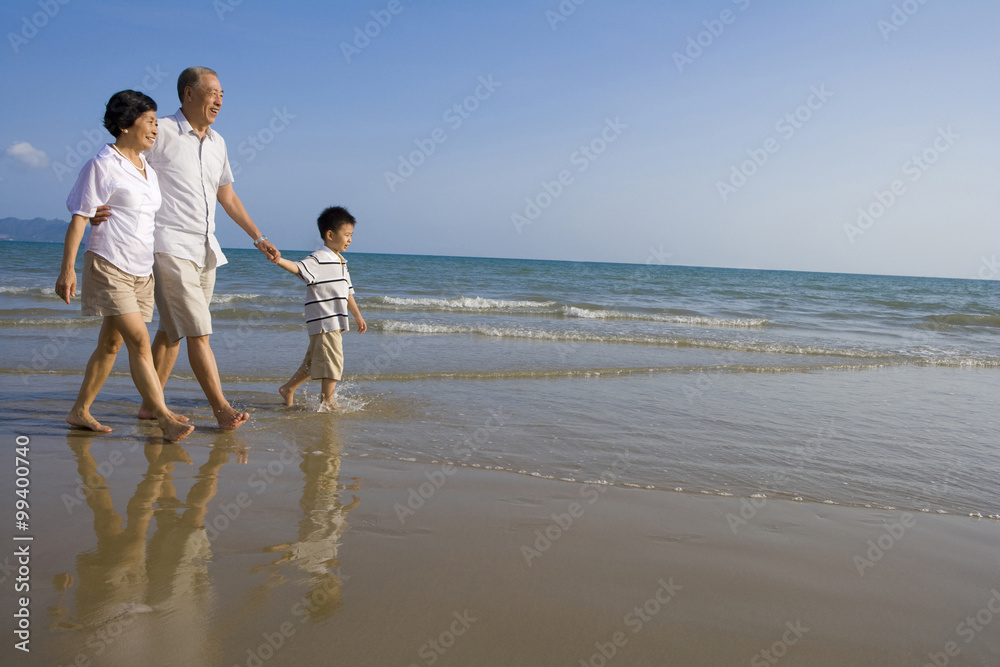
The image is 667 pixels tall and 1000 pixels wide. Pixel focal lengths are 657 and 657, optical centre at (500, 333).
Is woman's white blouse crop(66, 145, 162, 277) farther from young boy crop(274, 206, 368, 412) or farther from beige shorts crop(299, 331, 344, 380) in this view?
beige shorts crop(299, 331, 344, 380)

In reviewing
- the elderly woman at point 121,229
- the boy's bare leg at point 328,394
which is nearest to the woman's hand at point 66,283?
the elderly woman at point 121,229

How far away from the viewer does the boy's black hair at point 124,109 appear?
344 cm

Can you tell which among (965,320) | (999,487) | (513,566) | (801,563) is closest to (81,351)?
(513,566)

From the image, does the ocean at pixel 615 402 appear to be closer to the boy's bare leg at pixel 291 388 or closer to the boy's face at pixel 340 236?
the boy's bare leg at pixel 291 388

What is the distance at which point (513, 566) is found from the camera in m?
2.43

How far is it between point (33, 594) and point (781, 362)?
865cm

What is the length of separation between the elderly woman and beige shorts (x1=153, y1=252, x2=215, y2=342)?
3.0 inches

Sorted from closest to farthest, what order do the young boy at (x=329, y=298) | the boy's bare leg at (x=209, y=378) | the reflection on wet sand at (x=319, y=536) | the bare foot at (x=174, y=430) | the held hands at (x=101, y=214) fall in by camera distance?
the reflection on wet sand at (x=319, y=536) < the held hands at (x=101, y=214) < the bare foot at (x=174, y=430) < the boy's bare leg at (x=209, y=378) < the young boy at (x=329, y=298)

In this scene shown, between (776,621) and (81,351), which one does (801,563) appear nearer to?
(776,621)

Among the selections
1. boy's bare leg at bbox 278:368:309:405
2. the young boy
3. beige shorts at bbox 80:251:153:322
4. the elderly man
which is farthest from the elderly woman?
boy's bare leg at bbox 278:368:309:405

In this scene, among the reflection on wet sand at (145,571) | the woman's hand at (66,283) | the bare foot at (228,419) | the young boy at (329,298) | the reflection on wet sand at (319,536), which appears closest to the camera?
the reflection on wet sand at (145,571)

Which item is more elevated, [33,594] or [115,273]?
[115,273]

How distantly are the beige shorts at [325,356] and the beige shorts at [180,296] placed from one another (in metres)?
1.10

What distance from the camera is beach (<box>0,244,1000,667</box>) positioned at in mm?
1968
